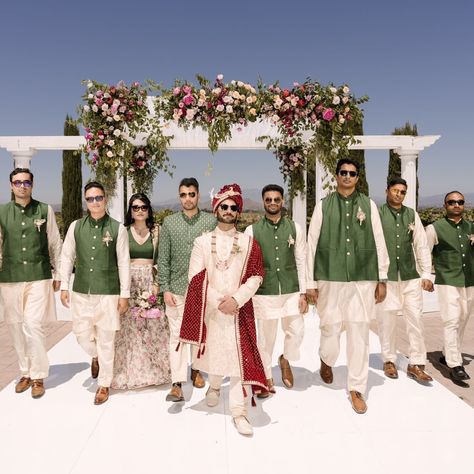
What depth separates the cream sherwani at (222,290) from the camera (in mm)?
3572

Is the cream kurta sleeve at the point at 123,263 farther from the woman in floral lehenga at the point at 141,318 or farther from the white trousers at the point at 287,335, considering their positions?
the white trousers at the point at 287,335

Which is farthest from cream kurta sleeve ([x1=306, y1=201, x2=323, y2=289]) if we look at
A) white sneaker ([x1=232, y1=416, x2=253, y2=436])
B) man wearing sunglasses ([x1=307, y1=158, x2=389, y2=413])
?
white sneaker ([x1=232, y1=416, x2=253, y2=436])

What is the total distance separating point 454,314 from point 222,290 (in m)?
2.93

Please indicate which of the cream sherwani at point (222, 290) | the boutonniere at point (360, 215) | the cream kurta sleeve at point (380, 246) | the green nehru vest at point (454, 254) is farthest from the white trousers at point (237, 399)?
the green nehru vest at point (454, 254)

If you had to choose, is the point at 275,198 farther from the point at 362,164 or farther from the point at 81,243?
the point at 362,164

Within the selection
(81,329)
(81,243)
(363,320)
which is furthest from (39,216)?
(363,320)

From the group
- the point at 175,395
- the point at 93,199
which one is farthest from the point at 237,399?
the point at 93,199

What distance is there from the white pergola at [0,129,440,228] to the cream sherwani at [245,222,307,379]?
10.4 feet

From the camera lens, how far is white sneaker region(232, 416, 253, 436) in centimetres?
344

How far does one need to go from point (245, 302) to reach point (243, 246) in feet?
1.51

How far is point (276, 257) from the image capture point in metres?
4.29

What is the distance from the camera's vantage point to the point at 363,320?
13.4 ft

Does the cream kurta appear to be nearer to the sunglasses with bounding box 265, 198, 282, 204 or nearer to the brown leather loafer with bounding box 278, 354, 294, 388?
the sunglasses with bounding box 265, 198, 282, 204

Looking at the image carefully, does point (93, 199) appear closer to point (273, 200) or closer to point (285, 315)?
point (273, 200)
